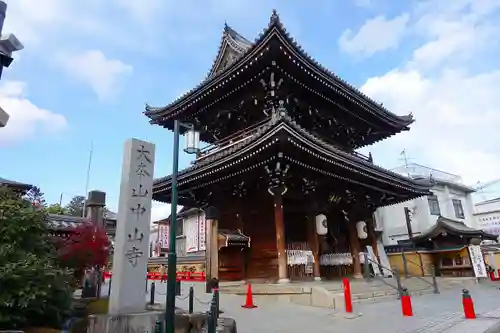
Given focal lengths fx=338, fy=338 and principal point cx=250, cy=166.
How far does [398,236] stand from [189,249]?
2181 centimetres

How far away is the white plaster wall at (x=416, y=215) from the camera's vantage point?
3316cm

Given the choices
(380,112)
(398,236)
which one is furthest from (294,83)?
(398,236)

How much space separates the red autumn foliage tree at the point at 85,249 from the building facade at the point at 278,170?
203 inches

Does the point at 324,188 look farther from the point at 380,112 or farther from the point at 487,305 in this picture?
the point at 487,305

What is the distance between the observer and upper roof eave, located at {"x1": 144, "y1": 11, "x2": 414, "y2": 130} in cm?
1459

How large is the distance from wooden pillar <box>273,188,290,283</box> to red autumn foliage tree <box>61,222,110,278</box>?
714cm

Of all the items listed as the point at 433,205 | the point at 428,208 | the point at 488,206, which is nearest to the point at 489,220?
the point at 488,206

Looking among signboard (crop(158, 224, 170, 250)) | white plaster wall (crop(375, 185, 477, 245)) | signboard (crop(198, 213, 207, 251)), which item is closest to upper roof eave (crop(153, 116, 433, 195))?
signboard (crop(198, 213, 207, 251))

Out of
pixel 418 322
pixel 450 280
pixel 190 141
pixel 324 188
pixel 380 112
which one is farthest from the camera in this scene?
pixel 450 280

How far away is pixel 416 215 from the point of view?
3359 centimetres

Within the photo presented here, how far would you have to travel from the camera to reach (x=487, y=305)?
524 inches

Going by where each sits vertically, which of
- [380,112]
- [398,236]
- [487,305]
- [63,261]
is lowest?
[487,305]

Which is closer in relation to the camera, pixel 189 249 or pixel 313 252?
pixel 313 252

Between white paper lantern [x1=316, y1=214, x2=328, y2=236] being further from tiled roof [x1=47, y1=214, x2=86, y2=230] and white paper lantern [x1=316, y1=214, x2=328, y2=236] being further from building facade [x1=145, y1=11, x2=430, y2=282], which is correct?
tiled roof [x1=47, y1=214, x2=86, y2=230]
